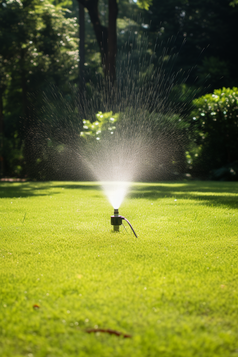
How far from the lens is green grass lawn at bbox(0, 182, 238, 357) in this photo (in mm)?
1851

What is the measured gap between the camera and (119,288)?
2.56 m

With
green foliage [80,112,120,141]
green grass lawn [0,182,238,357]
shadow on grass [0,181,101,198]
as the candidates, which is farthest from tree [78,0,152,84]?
green grass lawn [0,182,238,357]

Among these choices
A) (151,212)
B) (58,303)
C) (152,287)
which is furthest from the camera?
(151,212)

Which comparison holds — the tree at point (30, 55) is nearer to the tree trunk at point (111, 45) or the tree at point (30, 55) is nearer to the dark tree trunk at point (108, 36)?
the dark tree trunk at point (108, 36)

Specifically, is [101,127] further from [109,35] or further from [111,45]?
[109,35]

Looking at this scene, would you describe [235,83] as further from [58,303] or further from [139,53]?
[58,303]

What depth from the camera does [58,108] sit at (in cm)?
1872

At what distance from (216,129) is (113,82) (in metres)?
5.03

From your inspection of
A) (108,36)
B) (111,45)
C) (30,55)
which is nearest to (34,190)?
(111,45)

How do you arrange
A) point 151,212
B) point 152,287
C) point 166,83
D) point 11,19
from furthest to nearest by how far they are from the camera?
point 166,83
point 11,19
point 151,212
point 152,287

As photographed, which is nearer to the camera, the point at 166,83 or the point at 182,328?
the point at 182,328

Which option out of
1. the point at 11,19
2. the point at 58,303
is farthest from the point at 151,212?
the point at 11,19

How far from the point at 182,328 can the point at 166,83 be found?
2432 cm

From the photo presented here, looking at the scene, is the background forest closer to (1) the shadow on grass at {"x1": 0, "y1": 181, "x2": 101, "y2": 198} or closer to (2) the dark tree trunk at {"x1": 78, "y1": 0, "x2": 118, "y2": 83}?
(2) the dark tree trunk at {"x1": 78, "y1": 0, "x2": 118, "y2": 83}
